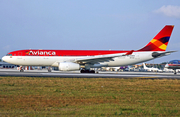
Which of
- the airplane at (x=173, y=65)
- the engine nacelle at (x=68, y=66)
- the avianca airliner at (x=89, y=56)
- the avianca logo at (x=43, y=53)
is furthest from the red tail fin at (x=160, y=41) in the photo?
the avianca logo at (x=43, y=53)

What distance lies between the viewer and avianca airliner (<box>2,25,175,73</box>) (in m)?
36.4

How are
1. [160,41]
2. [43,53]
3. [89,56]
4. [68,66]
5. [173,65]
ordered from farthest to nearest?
[173,65] → [160,41] → [89,56] → [43,53] → [68,66]

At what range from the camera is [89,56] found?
3775 centimetres

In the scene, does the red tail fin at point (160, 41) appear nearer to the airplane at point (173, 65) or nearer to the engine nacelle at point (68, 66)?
the airplane at point (173, 65)

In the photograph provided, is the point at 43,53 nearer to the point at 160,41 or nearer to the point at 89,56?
the point at 89,56

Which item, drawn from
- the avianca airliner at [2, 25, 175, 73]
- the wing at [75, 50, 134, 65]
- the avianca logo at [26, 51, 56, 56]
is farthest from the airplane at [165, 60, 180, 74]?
the avianca logo at [26, 51, 56, 56]

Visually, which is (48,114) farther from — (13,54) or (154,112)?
(13,54)

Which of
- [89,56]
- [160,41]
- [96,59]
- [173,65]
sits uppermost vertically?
[160,41]

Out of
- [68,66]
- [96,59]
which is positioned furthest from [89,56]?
[68,66]

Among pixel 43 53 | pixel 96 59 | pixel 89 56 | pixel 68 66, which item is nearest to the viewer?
pixel 68 66

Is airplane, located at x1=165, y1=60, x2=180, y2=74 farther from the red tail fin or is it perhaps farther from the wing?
the wing

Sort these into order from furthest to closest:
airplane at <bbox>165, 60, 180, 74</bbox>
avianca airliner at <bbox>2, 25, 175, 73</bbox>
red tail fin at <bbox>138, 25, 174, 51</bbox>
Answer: airplane at <bbox>165, 60, 180, 74</bbox> < red tail fin at <bbox>138, 25, 174, 51</bbox> < avianca airliner at <bbox>2, 25, 175, 73</bbox>

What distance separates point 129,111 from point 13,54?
3237 cm

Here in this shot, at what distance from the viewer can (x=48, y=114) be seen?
756cm
